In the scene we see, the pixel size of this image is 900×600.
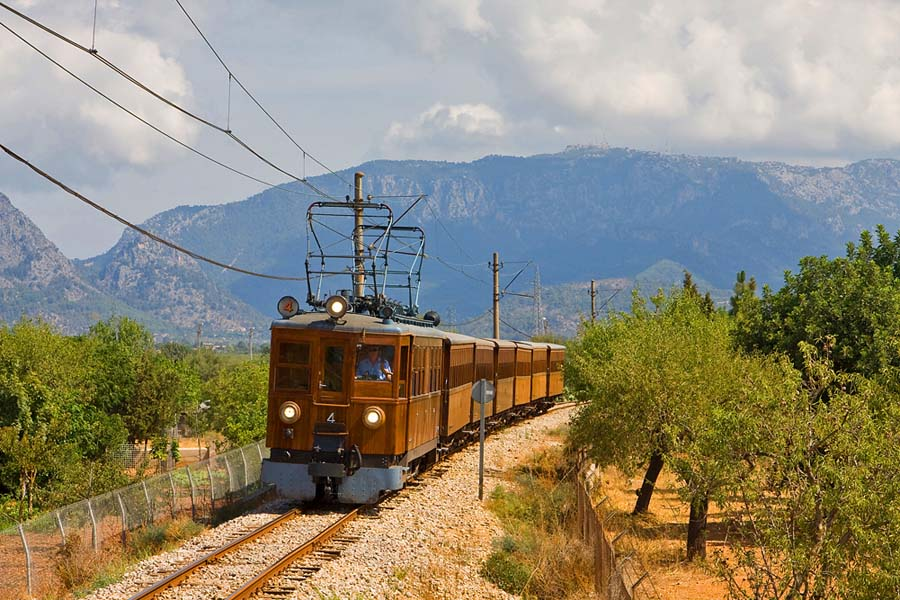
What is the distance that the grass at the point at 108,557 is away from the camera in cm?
1307

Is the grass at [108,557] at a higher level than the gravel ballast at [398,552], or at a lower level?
lower

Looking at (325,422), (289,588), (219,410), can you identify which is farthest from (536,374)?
(289,588)

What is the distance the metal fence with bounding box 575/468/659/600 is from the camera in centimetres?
1114

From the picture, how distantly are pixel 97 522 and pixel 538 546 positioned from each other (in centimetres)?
641

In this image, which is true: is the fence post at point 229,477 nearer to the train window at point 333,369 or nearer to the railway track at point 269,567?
the railway track at point 269,567

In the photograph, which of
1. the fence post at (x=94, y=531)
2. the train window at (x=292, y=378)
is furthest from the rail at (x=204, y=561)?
the fence post at (x=94, y=531)

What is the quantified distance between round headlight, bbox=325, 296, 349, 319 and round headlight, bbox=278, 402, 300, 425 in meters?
1.53

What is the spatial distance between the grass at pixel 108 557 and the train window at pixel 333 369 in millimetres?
2909

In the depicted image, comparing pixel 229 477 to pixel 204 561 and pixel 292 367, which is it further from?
pixel 204 561

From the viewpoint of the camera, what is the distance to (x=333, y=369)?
17.4 meters

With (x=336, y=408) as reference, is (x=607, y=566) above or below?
below

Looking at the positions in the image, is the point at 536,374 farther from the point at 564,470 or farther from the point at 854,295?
the point at 854,295

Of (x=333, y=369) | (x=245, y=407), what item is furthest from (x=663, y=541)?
(x=245, y=407)

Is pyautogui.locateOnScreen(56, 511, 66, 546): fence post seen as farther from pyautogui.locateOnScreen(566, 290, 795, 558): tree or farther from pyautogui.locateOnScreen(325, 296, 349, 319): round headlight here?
pyautogui.locateOnScreen(566, 290, 795, 558): tree
